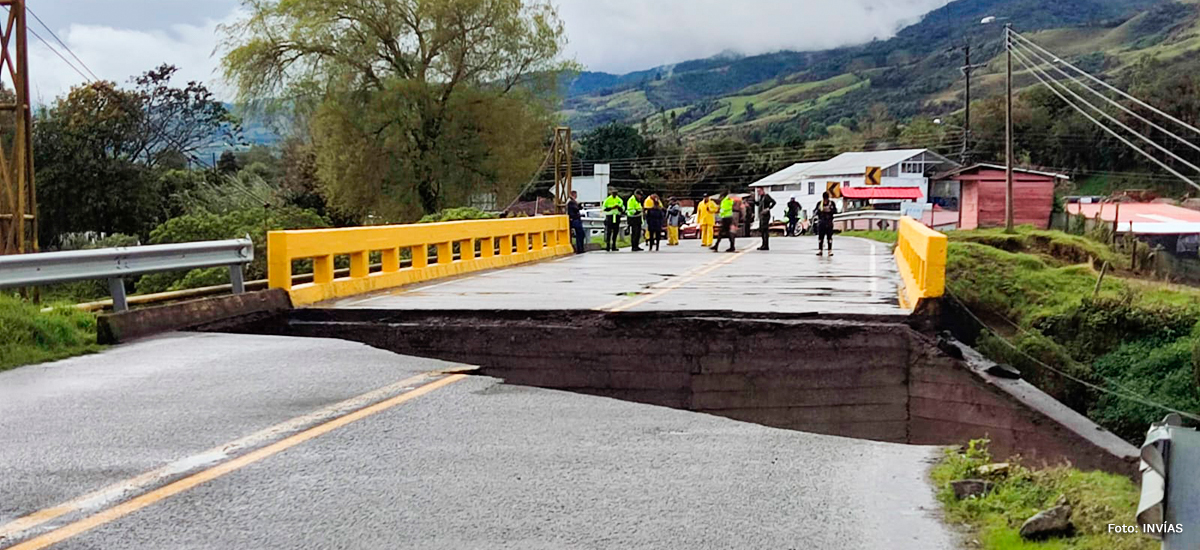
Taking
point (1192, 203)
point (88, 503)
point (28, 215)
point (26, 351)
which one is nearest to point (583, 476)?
point (88, 503)

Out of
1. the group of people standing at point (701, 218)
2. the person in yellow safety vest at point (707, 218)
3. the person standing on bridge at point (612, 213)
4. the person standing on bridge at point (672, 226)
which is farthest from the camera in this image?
the person standing on bridge at point (672, 226)

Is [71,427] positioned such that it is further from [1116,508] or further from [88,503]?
[1116,508]

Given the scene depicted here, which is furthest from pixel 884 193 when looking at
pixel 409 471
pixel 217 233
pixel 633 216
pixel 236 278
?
pixel 409 471

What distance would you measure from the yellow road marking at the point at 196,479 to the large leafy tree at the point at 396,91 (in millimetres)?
38399

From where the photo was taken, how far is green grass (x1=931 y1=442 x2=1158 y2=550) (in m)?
4.99

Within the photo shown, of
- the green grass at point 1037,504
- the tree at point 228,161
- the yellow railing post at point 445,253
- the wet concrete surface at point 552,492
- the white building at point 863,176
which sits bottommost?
the green grass at point 1037,504

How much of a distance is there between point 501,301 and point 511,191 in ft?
113

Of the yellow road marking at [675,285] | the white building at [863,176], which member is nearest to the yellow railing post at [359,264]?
the yellow road marking at [675,285]

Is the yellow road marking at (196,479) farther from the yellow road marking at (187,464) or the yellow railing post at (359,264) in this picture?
the yellow railing post at (359,264)

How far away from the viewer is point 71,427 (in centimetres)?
698

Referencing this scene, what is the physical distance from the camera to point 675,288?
15.9 metres

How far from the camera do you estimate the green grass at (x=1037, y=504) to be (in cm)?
499

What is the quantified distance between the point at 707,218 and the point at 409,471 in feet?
86.3

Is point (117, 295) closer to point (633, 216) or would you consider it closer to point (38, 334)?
point (38, 334)
